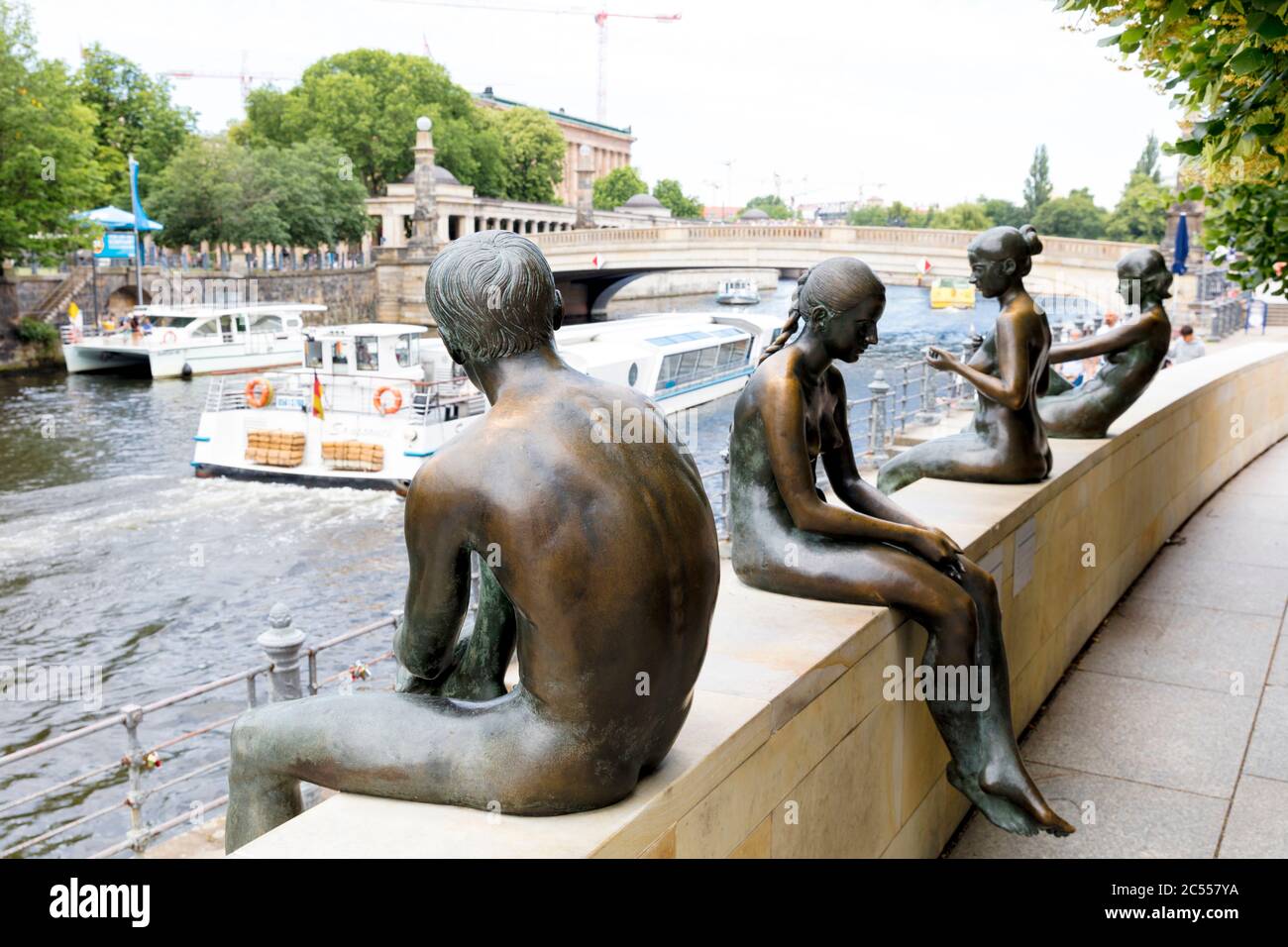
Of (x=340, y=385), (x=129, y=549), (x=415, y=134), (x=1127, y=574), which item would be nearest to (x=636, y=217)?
(x=415, y=134)

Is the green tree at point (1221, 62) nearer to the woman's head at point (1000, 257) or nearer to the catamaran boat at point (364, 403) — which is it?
the woman's head at point (1000, 257)

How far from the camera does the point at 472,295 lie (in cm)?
252

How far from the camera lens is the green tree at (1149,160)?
108 meters

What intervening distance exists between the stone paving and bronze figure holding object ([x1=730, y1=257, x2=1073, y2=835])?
589mm

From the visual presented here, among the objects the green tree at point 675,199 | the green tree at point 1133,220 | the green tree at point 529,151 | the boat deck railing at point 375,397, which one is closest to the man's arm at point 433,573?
the boat deck railing at point 375,397

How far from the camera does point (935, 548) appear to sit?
12.9 feet

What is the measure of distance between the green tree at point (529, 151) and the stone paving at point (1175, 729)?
91143 mm

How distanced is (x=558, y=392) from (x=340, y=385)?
2573cm

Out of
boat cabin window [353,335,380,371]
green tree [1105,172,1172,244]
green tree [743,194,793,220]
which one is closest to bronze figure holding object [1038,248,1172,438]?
boat cabin window [353,335,380,371]

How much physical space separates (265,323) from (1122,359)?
3992cm

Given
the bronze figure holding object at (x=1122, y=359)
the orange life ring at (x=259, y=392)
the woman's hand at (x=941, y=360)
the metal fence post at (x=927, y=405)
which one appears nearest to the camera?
the woman's hand at (x=941, y=360)

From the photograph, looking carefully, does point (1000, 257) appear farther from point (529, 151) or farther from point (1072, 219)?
point (1072, 219)

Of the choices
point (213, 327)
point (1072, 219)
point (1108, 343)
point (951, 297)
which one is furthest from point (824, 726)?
point (1072, 219)
